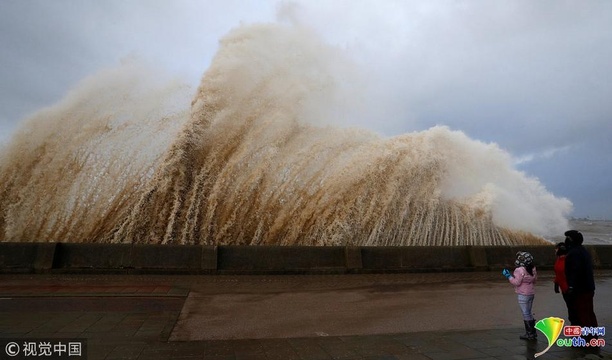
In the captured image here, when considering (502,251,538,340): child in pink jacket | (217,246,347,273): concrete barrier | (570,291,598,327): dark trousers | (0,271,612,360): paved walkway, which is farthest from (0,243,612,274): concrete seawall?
(570,291,598,327): dark trousers

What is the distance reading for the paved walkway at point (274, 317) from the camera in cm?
434

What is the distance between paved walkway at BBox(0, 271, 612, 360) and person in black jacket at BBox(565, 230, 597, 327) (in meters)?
0.45

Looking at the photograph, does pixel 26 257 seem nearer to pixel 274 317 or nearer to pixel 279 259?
pixel 279 259

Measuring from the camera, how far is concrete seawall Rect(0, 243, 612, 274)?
891cm

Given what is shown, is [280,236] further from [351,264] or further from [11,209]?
[11,209]

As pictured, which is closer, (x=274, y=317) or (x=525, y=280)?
(x=525, y=280)

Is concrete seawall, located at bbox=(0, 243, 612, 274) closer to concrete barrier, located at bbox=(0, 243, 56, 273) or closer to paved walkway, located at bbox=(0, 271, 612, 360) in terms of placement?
concrete barrier, located at bbox=(0, 243, 56, 273)

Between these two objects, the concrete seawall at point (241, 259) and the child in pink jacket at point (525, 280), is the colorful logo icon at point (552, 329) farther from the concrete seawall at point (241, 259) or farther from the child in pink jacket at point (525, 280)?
the concrete seawall at point (241, 259)

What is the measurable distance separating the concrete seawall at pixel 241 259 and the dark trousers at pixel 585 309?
5426mm

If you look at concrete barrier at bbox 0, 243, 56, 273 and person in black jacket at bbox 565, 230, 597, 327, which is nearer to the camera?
person in black jacket at bbox 565, 230, 597, 327

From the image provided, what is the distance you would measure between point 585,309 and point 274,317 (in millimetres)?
4359

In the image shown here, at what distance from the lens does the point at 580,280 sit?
16.2ft

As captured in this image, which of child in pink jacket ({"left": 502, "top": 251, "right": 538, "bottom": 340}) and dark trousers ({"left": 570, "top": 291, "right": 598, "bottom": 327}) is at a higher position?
child in pink jacket ({"left": 502, "top": 251, "right": 538, "bottom": 340})

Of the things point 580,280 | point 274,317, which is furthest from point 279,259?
point 580,280
